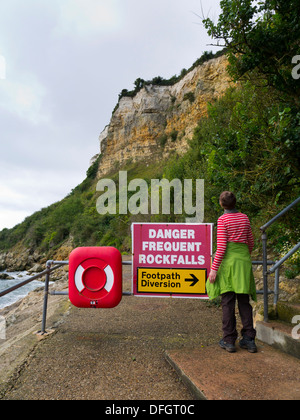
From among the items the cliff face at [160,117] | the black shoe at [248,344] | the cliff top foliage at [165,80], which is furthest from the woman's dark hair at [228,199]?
the cliff top foliage at [165,80]

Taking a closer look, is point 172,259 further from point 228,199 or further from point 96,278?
point 228,199

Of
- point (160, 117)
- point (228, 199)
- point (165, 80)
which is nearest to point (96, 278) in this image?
point (228, 199)

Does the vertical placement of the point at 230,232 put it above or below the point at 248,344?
above

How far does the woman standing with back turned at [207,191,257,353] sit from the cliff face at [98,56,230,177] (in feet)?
118

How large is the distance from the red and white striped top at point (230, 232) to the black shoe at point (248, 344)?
2.84 feet

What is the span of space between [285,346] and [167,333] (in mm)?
1673

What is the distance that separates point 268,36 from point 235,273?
10.3 ft

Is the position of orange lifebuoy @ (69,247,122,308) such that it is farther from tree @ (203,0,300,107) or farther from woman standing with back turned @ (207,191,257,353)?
tree @ (203,0,300,107)

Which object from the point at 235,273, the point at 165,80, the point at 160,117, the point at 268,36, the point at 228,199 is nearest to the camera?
the point at 235,273

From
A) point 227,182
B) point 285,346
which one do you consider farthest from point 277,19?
point 285,346

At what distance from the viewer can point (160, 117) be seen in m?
53.0

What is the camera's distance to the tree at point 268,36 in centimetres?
386

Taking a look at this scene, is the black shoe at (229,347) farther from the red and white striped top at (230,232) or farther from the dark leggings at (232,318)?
the red and white striped top at (230,232)
